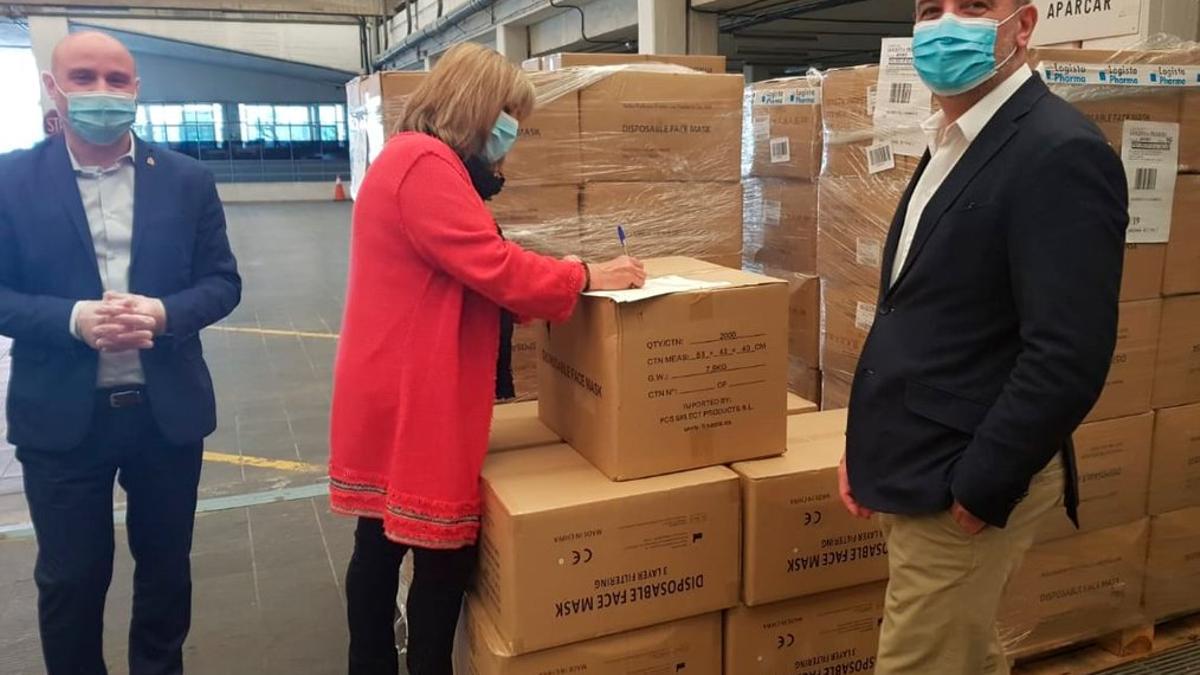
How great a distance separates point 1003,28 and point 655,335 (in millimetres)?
812

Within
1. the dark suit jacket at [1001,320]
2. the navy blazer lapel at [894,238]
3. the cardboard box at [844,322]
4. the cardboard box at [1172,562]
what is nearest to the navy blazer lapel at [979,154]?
the dark suit jacket at [1001,320]

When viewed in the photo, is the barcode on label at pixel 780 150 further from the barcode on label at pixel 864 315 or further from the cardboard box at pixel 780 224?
the barcode on label at pixel 864 315

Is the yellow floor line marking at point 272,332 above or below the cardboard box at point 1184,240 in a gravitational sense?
below

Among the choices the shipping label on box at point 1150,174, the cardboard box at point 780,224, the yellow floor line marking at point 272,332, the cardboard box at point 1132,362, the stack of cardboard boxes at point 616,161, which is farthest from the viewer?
the yellow floor line marking at point 272,332

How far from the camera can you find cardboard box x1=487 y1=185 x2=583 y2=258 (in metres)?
2.51

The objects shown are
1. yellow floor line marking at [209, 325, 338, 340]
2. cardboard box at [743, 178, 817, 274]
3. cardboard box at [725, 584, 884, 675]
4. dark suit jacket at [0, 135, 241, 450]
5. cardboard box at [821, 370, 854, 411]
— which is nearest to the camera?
dark suit jacket at [0, 135, 241, 450]

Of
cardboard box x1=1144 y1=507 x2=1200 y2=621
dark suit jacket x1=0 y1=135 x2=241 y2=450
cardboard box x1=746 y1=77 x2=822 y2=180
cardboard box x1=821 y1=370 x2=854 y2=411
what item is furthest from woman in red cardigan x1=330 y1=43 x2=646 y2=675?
cardboard box x1=1144 y1=507 x2=1200 y2=621

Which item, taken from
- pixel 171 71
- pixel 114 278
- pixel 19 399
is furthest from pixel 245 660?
pixel 171 71

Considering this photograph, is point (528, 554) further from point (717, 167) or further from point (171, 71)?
point (171, 71)

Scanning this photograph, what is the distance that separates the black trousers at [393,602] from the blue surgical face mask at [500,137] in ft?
2.63

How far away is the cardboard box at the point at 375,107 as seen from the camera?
242 centimetres

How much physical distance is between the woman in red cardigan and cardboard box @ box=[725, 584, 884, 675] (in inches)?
25.1

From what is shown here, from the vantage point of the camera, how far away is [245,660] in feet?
8.75

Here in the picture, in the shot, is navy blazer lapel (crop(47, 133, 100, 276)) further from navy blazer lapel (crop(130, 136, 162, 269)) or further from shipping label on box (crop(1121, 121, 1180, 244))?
shipping label on box (crop(1121, 121, 1180, 244))
